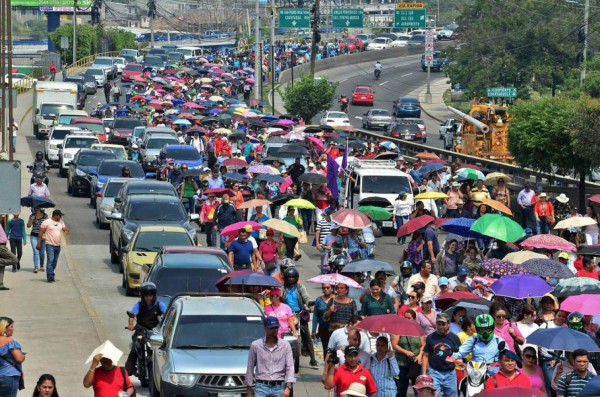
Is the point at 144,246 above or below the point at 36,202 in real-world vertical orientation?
below

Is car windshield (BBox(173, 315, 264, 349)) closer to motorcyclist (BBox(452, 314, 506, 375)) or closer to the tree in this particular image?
motorcyclist (BBox(452, 314, 506, 375))

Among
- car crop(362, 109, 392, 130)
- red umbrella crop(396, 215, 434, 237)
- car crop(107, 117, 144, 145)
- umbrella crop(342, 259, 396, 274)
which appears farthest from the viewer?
car crop(362, 109, 392, 130)

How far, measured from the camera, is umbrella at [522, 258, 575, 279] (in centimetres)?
1939

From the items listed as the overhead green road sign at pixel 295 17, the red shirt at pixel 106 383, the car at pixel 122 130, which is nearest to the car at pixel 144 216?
the red shirt at pixel 106 383

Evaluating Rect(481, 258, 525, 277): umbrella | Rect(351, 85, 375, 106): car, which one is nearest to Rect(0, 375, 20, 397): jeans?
Rect(481, 258, 525, 277): umbrella

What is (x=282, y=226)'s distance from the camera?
2397cm

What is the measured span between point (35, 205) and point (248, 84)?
6078 cm

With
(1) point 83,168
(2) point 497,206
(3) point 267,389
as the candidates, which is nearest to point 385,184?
(2) point 497,206

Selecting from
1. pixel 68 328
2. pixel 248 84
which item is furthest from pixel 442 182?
pixel 248 84

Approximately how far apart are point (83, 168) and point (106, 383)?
29.1 meters

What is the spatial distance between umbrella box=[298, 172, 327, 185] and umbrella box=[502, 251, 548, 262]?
40.0 ft

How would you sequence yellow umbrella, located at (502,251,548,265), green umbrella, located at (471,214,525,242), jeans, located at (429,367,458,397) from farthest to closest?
1. green umbrella, located at (471,214,525,242)
2. yellow umbrella, located at (502,251,548,265)
3. jeans, located at (429,367,458,397)

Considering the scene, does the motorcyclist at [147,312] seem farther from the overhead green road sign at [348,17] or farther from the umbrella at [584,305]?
the overhead green road sign at [348,17]

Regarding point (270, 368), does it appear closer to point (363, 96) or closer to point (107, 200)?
point (107, 200)
